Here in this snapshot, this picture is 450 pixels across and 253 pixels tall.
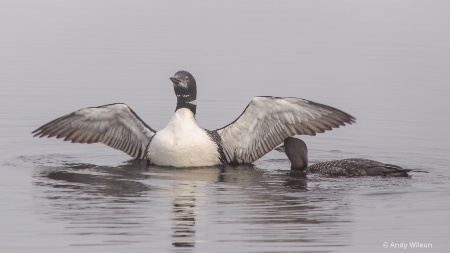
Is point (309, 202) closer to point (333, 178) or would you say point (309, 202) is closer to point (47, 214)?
point (333, 178)

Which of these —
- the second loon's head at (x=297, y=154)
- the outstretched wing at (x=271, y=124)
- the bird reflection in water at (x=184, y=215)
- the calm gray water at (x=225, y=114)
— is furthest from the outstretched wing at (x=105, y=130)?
the bird reflection in water at (x=184, y=215)

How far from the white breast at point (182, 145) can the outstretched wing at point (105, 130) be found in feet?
2.24

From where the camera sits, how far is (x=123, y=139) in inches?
567

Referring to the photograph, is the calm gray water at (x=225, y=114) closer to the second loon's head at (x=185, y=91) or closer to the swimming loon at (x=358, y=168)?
the swimming loon at (x=358, y=168)

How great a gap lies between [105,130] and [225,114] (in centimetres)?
266

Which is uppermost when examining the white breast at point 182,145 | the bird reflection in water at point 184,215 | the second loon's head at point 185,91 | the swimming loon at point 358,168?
the second loon's head at point 185,91

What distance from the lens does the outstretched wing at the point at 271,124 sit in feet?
44.7

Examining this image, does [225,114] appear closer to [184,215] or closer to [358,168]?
[358,168]

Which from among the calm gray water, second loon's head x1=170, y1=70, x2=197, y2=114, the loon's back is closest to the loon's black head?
the calm gray water

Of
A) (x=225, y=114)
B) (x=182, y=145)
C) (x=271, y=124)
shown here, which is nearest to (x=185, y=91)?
(x=182, y=145)

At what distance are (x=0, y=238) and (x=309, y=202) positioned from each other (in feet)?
10.7

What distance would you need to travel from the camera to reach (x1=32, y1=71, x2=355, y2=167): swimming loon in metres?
13.4

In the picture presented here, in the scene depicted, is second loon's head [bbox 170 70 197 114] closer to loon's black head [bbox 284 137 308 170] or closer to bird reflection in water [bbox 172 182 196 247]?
loon's black head [bbox 284 137 308 170]

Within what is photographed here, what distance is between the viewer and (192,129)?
13477 mm
